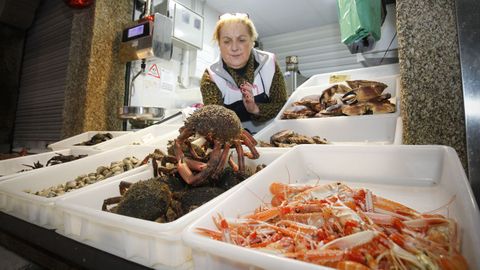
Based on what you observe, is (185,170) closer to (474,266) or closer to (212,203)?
(212,203)

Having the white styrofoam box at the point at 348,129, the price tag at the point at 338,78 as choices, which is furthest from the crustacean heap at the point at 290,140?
the price tag at the point at 338,78

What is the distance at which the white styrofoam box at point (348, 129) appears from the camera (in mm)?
1684

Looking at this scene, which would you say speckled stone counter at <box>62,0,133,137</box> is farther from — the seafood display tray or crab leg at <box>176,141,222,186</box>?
crab leg at <box>176,141,222,186</box>

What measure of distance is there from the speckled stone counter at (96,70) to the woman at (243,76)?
207 cm

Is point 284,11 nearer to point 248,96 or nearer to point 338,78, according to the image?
point 338,78

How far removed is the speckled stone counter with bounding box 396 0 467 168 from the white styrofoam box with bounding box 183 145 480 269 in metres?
0.26

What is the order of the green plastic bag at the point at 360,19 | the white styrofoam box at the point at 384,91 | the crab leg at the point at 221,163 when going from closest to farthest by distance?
the crab leg at the point at 221,163, the white styrofoam box at the point at 384,91, the green plastic bag at the point at 360,19

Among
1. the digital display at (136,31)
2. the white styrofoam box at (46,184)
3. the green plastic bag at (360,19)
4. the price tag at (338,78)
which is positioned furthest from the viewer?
the digital display at (136,31)

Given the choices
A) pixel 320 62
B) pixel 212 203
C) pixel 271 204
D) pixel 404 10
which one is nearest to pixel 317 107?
pixel 404 10

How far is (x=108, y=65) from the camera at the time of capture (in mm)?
3768

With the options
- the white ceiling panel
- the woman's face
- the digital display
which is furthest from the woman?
the white ceiling panel

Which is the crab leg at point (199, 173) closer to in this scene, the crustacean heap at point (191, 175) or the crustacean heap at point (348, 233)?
the crustacean heap at point (191, 175)

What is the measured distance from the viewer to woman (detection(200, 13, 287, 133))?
2328mm

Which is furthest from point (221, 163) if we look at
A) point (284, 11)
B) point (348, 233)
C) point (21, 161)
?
point (284, 11)
